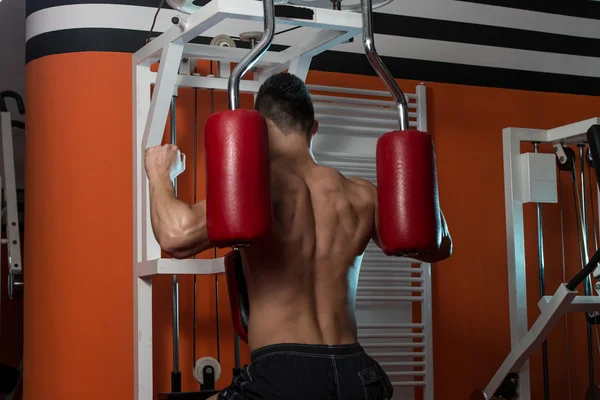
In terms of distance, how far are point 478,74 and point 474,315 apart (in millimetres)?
1337

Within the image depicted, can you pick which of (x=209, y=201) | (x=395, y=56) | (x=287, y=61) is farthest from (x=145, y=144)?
(x=395, y=56)

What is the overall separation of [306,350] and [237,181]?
0.59 metres

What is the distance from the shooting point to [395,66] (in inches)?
172

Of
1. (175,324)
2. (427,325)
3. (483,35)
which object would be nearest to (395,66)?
(483,35)

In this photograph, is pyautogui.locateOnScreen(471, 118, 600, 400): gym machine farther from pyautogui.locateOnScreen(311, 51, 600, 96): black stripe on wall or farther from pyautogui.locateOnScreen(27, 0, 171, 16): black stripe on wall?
pyautogui.locateOnScreen(27, 0, 171, 16): black stripe on wall

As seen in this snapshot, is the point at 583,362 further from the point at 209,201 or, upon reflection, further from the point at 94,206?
the point at 209,201

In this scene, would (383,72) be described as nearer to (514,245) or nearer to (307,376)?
(307,376)

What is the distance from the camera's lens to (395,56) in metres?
4.37

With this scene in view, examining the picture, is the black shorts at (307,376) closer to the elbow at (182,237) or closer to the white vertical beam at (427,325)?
the elbow at (182,237)

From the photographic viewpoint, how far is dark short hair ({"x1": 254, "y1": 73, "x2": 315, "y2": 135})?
2467 mm

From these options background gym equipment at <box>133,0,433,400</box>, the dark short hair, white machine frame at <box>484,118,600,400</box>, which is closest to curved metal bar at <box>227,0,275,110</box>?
the dark short hair

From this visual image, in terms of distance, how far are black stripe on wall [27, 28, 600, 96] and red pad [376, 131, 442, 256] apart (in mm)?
2001

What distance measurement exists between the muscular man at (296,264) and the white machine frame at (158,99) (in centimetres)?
66

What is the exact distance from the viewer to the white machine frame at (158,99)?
123 inches
